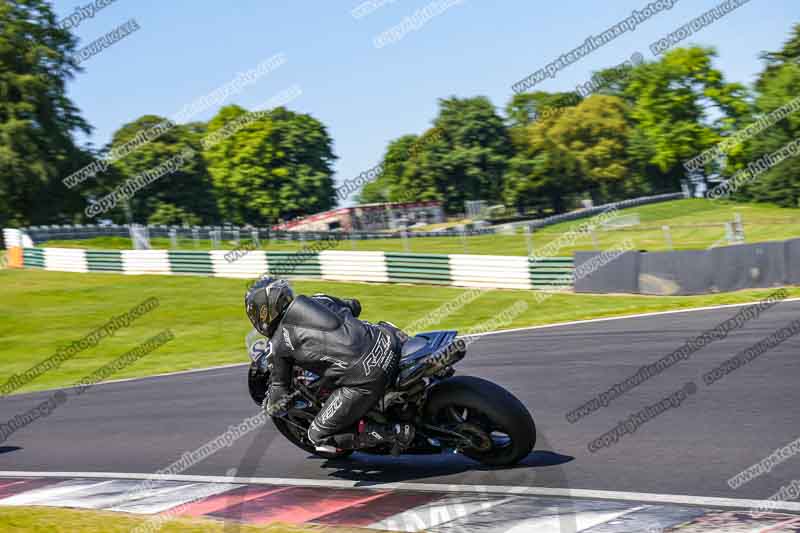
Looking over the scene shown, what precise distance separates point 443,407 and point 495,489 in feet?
2.21

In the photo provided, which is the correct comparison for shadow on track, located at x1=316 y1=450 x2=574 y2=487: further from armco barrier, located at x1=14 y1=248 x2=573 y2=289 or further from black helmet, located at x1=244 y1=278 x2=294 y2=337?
armco barrier, located at x1=14 y1=248 x2=573 y2=289

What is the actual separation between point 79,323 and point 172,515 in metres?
17.2

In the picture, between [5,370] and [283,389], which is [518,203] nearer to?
[5,370]

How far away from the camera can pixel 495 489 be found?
6.11 m

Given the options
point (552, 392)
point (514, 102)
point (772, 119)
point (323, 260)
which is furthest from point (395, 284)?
point (514, 102)

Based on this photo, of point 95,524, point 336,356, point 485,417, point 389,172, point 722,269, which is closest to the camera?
point 95,524

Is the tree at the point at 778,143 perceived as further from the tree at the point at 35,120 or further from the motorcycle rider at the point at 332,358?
the motorcycle rider at the point at 332,358

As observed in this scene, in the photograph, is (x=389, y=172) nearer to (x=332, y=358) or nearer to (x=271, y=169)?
(x=271, y=169)

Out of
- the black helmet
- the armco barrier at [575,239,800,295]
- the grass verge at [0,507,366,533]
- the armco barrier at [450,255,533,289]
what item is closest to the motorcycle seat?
the black helmet

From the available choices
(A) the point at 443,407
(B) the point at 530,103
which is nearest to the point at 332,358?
(A) the point at 443,407

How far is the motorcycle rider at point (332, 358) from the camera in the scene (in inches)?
251

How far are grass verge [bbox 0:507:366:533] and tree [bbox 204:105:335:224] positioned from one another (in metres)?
75.4

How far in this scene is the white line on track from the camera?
17.2ft

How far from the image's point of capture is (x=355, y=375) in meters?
6.36
